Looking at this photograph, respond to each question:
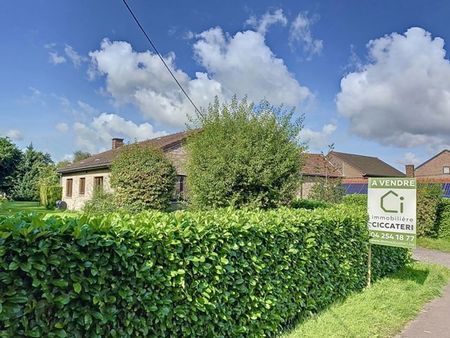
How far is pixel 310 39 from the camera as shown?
11039mm

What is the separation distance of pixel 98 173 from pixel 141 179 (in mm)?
8048

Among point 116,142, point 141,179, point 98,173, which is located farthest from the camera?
point 116,142

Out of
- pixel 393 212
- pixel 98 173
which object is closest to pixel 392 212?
pixel 393 212

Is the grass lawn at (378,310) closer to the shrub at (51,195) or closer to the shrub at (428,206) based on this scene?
the shrub at (428,206)

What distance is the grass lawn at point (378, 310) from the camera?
180 inches

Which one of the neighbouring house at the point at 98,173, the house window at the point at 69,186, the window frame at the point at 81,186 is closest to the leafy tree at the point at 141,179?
the neighbouring house at the point at 98,173

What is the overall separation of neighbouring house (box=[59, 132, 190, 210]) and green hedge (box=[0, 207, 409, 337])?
1440cm

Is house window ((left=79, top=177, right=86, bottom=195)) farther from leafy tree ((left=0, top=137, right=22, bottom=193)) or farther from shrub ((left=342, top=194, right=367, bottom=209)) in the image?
leafy tree ((left=0, top=137, right=22, bottom=193))

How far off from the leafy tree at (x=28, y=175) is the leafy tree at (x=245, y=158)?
34649mm

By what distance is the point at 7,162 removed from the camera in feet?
136

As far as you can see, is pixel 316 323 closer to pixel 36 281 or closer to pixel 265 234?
pixel 265 234

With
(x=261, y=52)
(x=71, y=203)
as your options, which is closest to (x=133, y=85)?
(x=261, y=52)

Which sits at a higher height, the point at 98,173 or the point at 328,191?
the point at 98,173

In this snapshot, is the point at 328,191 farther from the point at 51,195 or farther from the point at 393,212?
the point at 51,195
